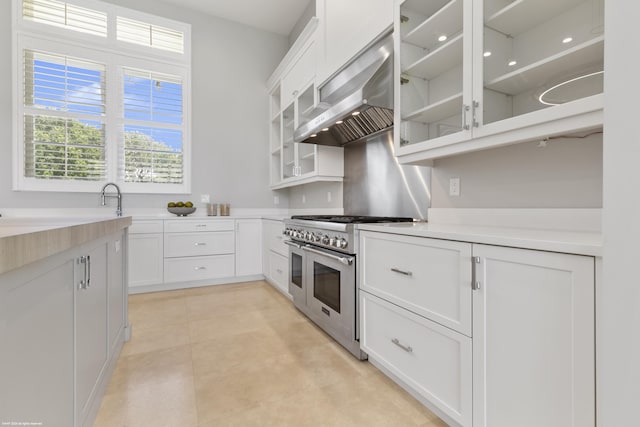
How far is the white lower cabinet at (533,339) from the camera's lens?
2.85ft

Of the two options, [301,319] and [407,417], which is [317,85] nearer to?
[301,319]

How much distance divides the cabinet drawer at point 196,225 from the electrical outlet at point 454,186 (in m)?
2.78

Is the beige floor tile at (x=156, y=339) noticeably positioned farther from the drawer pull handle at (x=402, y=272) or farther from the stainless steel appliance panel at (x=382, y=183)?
the stainless steel appliance panel at (x=382, y=183)

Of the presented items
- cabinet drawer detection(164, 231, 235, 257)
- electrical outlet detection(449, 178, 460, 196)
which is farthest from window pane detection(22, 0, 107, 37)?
electrical outlet detection(449, 178, 460, 196)

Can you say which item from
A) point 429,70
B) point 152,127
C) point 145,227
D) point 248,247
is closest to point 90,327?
point 429,70

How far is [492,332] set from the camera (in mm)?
1113

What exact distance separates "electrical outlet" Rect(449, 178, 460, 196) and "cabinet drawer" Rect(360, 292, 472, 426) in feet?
2.83

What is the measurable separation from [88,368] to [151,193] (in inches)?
120

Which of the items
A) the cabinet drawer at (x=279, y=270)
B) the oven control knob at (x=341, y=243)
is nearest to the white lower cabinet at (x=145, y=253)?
the cabinet drawer at (x=279, y=270)

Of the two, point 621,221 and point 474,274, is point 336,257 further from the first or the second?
point 621,221

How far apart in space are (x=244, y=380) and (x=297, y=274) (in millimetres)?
1215

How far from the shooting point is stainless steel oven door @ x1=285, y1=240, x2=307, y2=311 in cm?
270

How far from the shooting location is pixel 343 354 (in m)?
2.03

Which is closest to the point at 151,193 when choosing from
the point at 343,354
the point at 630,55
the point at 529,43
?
the point at 343,354
